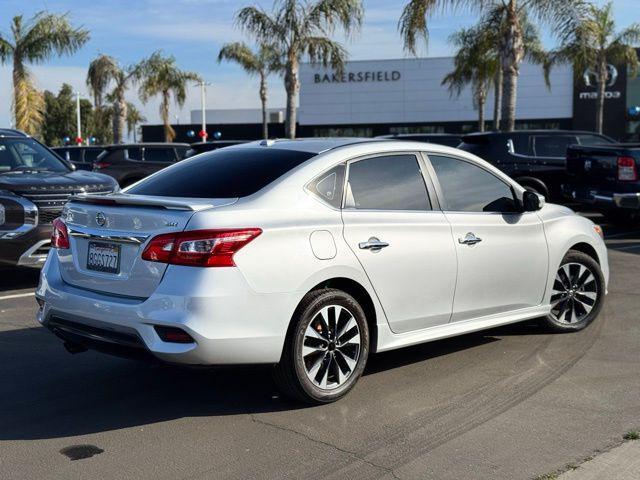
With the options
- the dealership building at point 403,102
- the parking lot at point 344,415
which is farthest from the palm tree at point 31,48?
the dealership building at point 403,102

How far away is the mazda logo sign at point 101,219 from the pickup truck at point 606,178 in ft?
32.6

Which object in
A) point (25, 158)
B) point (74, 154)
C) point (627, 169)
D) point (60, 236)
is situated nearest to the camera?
point (60, 236)

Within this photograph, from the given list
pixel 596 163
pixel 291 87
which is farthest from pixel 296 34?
pixel 596 163

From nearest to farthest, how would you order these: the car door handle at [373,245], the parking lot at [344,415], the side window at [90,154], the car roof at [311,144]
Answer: the parking lot at [344,415] → the car door handle at [373,245] → the car roof at [311,144] → the side window at [90,154]

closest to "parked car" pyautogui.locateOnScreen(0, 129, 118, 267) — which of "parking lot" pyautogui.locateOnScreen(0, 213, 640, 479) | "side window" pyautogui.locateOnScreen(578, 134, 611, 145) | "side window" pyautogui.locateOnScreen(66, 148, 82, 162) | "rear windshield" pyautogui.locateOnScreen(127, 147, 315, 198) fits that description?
"parking lot" pyautogui.locateOnScreen(0, 213, 640, 479)

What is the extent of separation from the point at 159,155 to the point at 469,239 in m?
16.1

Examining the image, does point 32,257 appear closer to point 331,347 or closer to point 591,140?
point 331,347

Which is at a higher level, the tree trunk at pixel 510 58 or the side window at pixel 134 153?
the tree trunk at pixel 510 58

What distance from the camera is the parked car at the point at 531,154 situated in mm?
15961

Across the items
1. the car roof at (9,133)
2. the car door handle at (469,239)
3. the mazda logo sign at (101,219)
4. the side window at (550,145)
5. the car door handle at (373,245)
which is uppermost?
the car roof at (9,133)

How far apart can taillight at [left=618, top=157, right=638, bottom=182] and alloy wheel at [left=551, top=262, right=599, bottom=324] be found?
666 centimetres

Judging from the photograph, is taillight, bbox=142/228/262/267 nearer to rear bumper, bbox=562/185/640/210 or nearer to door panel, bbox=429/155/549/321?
door panel, bbox=429/155/549/321

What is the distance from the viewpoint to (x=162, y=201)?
4.75m

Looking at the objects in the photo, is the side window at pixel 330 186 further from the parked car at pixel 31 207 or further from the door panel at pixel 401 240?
the parked car at pixel 31 207
